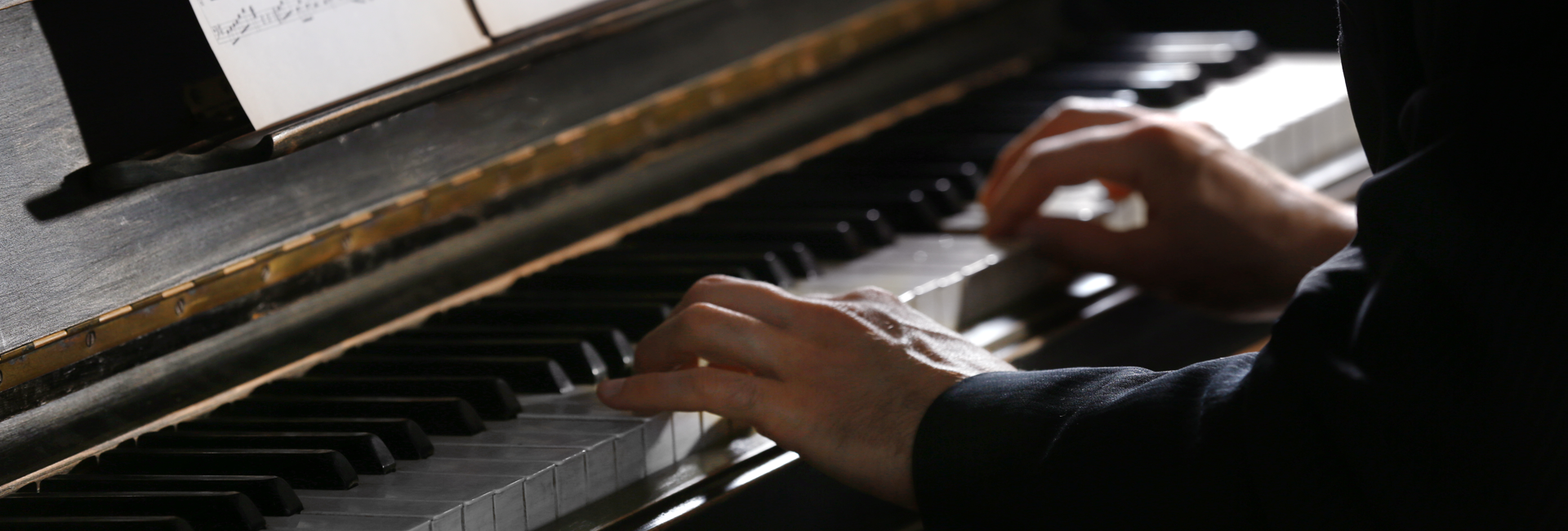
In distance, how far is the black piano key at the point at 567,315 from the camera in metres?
1.18

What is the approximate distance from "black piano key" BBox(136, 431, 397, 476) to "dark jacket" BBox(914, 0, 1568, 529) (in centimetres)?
51

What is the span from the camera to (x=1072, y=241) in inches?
58.6

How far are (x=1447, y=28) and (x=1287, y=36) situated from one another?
7.00ft

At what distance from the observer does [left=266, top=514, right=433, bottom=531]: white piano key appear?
2.64ft

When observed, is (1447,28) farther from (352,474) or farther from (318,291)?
(318,291)

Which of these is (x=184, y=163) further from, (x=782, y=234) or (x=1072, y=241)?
(x=1072, y=241)

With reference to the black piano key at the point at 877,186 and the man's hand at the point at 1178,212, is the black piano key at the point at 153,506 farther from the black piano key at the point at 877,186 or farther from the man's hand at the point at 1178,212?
the man's hand at the point at 1178,212

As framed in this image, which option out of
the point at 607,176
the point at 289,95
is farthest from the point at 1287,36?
the point at 289,95

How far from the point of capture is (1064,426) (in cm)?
93

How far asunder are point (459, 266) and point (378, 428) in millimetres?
391

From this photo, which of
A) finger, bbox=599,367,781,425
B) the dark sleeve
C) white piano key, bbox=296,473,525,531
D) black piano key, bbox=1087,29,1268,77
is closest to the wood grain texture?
white piano key, bbox=296,473,525,531

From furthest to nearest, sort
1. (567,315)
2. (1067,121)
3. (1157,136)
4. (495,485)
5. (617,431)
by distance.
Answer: (1067,121)
(1157,136)
(567,315)
(617,431)
(495,485)

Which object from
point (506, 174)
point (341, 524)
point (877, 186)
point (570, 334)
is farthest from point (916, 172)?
point (341, 524)

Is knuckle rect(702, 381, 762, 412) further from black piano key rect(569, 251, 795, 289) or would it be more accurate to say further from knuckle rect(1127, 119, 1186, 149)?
knuckle rect(1127, 119, 1186, 149)
